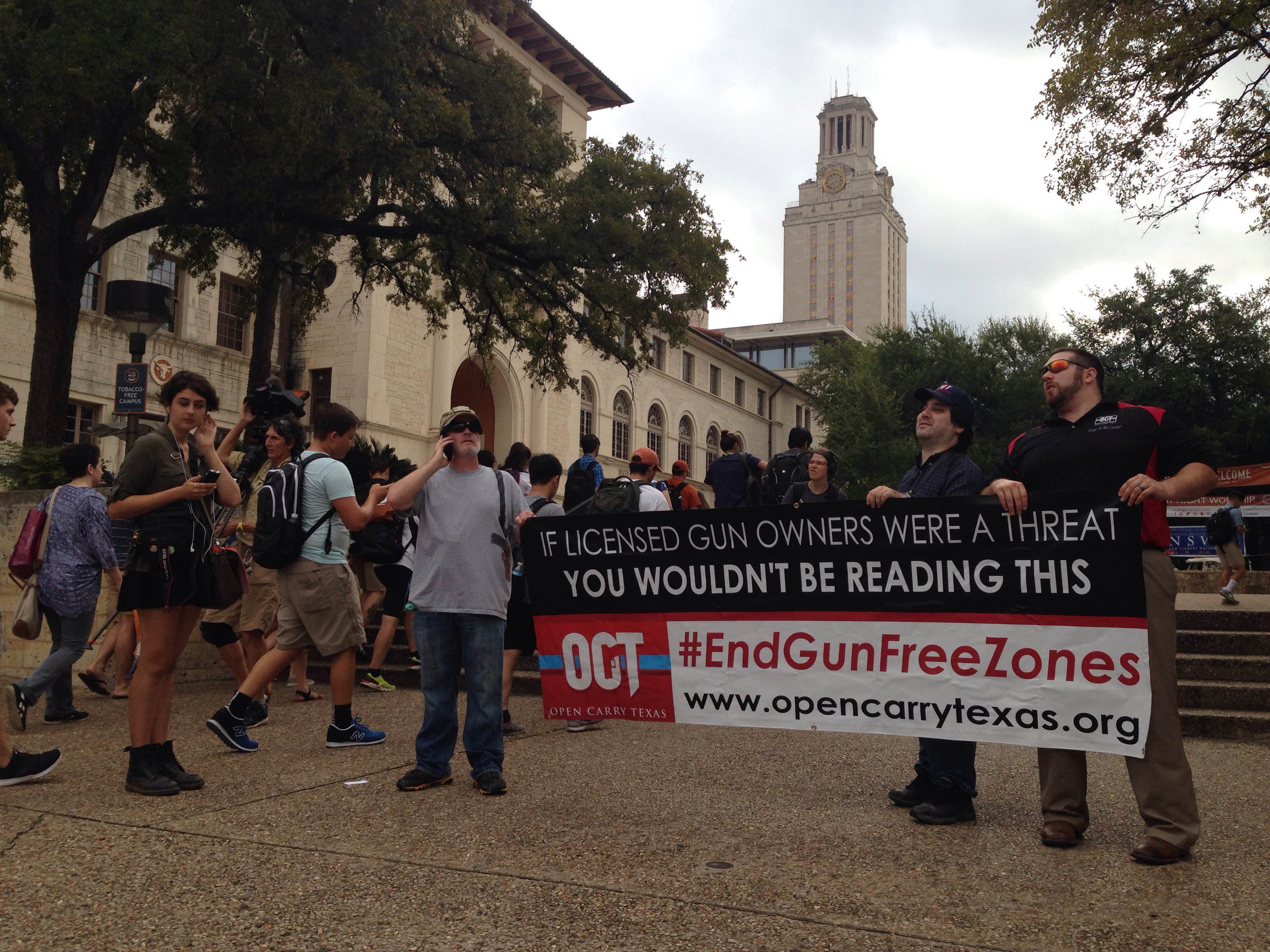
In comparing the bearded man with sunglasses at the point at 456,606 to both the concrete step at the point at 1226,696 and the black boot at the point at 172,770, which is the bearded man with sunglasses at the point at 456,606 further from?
the concrete step at the point at 1226,696

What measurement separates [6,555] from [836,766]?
8128mm

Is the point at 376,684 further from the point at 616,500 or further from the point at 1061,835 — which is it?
the point at 1061,835

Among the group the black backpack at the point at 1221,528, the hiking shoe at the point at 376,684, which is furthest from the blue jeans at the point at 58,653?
the black backpack at the point at 1221,528

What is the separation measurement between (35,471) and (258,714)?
6708 millimetres

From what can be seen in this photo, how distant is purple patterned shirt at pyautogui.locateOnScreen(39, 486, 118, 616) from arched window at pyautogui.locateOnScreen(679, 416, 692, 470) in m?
46.0

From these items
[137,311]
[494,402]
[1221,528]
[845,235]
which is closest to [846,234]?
[845,235]

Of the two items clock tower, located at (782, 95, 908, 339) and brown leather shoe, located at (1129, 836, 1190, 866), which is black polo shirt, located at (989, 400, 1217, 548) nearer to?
brown leather shoe, located at (1129, 836, 1190, 866)

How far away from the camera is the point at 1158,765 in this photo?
389 cm

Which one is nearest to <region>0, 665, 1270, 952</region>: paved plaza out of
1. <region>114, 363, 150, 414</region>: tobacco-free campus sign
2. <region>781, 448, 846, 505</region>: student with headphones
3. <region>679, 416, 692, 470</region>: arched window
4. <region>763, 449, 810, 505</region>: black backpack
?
<region>781, 448, 846, 505</region>: student with headphones

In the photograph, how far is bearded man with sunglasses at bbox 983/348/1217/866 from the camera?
3863mm

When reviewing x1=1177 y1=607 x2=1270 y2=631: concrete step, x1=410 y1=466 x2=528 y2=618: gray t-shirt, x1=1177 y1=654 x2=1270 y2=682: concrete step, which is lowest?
x1=1177 y1=654 x2=1270 y2=682: concrete step

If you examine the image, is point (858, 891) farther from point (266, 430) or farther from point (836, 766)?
point (266, 430)

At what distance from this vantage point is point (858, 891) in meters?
3.41

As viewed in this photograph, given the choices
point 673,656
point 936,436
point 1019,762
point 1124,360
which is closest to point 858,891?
point 673,656
